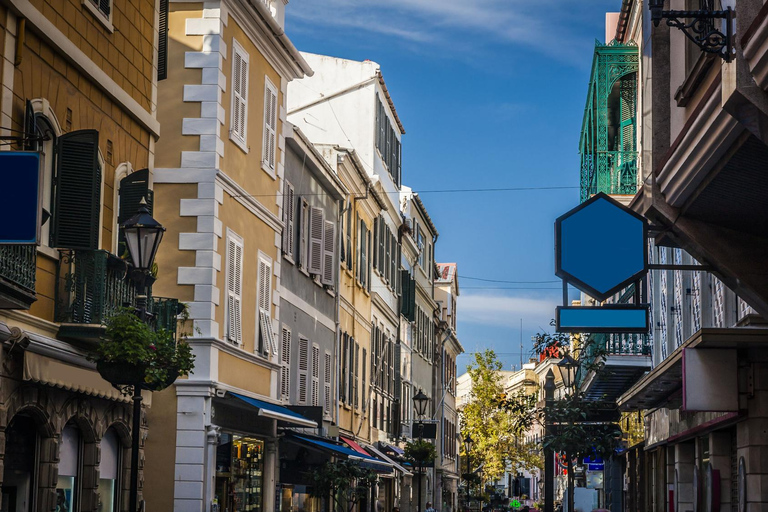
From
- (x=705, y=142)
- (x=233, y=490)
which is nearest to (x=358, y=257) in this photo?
(x=233, y=490)

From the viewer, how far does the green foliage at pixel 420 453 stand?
3724 cm

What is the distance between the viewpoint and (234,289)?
2211 centimetres

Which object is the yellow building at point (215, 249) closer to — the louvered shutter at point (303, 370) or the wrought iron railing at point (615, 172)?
the louvered shutter at point (303, 370)

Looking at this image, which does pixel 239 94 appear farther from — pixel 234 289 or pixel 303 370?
pixel 303 370

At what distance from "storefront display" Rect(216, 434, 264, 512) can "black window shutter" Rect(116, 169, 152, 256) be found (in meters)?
6.47

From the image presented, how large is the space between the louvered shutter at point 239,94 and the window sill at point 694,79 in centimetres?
1202

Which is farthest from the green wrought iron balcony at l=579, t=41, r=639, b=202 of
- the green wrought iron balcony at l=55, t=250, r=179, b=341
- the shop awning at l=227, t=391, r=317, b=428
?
the green wrought iron balcony at l=55, t=250, r=179, b=341

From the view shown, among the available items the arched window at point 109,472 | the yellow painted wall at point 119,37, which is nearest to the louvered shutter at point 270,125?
the yellow painted wall at point 119,37

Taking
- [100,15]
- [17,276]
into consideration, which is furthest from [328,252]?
[17,276]

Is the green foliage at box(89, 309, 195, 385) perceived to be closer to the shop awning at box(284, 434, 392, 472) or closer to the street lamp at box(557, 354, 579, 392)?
the street lamp at box(557, 354, 579, 392)

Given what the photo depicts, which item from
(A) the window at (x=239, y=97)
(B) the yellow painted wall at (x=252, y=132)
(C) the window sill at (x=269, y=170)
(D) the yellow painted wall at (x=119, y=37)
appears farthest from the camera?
(C) the window sill at (x=269, y=170)

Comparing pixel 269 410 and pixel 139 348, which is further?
pixel 269 410

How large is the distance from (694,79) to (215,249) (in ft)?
38.3

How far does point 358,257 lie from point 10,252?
25.4m
